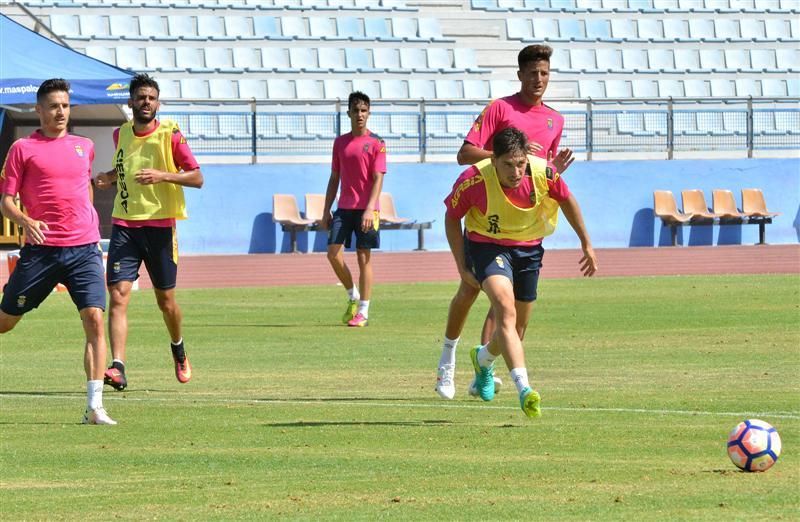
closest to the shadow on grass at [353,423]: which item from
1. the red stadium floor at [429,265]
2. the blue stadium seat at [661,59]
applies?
the red stadium floor at [429,265]

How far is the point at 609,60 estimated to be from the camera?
38.4m

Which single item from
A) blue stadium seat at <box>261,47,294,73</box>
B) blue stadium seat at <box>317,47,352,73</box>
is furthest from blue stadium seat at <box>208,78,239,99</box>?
blue stadium seat at <box>317,47,352,73</box>

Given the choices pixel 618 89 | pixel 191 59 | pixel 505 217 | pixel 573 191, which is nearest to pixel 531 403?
pixel 505 217

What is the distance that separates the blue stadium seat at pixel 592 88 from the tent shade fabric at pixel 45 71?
51.2 ft

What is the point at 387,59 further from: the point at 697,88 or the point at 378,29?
the point at 697,88

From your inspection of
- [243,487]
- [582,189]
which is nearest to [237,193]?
[582,189]

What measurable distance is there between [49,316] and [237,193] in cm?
1236

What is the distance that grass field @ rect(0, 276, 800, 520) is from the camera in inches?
264

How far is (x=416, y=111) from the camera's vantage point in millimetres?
32938

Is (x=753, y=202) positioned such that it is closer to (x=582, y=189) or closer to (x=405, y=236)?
(x=582, y=189)

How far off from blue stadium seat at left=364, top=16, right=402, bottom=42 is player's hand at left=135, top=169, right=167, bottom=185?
26.0 m

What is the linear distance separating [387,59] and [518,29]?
4057mm

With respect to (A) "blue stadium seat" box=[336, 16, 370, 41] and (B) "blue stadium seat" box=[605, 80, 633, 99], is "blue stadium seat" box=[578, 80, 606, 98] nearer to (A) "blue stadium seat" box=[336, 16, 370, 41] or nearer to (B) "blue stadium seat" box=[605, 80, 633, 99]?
(B) "blue stadium seat" box=[605, 80, 633, 99]

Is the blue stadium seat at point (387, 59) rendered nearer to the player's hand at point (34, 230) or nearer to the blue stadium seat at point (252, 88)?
the blue stadium seat at point (252, 88)
